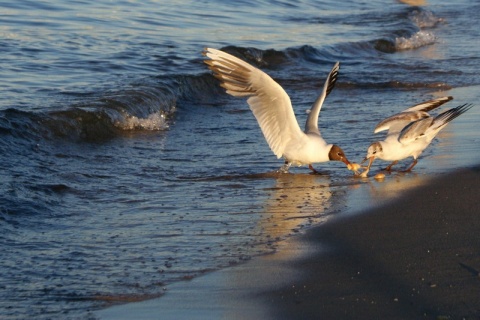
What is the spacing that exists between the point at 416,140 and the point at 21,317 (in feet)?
13.1

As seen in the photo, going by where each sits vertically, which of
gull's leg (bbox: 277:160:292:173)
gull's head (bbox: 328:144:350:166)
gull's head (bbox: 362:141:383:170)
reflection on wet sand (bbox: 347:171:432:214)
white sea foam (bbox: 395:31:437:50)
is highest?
white sea foam (bbox: 395:31:437:50)

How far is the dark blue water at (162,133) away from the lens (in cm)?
501

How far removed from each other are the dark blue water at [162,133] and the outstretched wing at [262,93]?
0.99ft

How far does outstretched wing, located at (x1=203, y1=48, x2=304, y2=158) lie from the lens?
7262 millimetres

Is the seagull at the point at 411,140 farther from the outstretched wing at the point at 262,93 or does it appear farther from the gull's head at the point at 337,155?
the outstretched wing at the point at 262,93

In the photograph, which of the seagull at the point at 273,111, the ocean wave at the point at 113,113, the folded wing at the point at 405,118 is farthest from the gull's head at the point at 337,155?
the ocean wave at the point at 113,113

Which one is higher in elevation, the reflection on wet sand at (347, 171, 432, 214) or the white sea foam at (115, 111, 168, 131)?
the reflection on wet sand at (347, 171, 432, 214)

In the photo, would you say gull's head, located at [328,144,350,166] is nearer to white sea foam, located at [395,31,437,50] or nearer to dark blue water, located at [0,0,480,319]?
dark blue water, located at [0,0,480,319]

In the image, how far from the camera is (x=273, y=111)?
7555 mm

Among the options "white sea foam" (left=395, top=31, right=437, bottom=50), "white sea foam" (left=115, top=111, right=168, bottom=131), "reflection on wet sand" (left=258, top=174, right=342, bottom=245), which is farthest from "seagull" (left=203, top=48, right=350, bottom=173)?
"white sea foam" (left=395, top=31, right=437, bottom=50)

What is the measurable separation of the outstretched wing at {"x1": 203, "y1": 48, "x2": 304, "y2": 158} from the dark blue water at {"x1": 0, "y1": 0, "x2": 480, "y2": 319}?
0.30 m

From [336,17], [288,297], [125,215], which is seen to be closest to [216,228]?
[125,215]

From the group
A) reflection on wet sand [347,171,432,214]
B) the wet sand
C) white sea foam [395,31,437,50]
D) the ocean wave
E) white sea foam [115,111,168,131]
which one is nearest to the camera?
the wet sand

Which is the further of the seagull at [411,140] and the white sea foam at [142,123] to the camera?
the white sea foam at [142,123]
